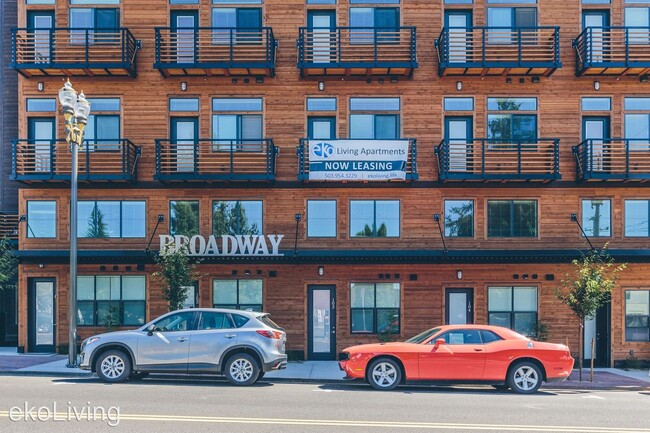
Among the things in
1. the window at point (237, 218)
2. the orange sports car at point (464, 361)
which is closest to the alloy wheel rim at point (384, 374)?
the orange sports car at point (464, 361)

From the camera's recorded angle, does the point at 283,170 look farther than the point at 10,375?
Yes

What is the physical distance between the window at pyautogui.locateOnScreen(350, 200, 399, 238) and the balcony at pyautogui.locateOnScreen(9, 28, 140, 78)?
8.61 metres

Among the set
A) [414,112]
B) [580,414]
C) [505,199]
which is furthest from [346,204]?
[580,414]

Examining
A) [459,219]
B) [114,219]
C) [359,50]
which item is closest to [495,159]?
[459,219]

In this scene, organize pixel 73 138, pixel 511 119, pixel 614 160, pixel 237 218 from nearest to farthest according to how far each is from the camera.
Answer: pixel 73 138
pixel 614 160
pixel 237 218
pixel 511 119

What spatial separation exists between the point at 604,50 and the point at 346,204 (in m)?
9.65

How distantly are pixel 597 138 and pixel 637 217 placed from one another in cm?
289

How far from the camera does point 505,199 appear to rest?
64.6ft

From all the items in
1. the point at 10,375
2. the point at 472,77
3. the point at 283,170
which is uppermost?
the point at 472,77

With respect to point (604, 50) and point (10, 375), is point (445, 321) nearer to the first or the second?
point (604, 50)

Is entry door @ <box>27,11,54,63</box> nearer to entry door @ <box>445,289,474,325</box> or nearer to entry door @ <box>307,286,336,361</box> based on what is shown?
entry door @ <box>307,286,336,361</box>

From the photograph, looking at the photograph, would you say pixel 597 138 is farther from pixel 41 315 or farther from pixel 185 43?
pixel 41 315

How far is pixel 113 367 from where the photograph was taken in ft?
44.0

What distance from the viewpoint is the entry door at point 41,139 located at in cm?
1931
